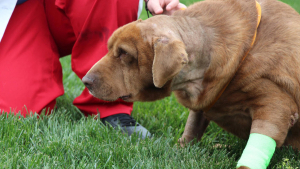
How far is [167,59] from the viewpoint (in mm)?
2064

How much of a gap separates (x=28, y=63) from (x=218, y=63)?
5.89 feet

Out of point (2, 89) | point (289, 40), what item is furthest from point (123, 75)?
point (2, 89)

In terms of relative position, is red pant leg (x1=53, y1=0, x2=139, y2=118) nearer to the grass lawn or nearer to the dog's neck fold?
the grass lawn

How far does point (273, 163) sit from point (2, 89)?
7.59ft

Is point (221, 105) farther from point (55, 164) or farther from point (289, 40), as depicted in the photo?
point (55, 164)

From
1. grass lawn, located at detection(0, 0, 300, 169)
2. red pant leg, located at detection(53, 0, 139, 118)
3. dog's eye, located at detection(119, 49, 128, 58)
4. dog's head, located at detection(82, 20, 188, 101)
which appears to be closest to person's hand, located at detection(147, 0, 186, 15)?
red pant leg, located at detection(53, 0, 139, 118)

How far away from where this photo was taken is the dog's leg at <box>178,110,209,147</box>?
282 cm

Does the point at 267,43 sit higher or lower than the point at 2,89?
higher

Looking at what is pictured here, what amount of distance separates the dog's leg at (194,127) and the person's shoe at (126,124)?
315mm

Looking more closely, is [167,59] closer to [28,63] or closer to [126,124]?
[126,124]

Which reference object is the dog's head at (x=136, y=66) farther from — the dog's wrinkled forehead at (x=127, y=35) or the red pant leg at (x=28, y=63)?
the red pant leg at (x=28, y=63)

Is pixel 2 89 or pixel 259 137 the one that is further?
pixel 2 89

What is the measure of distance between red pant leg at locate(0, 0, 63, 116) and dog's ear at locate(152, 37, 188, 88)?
1.43 m

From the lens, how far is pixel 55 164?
202 centimetres
